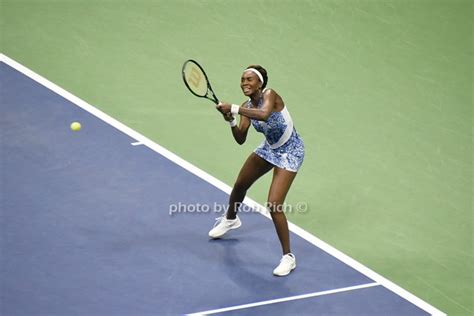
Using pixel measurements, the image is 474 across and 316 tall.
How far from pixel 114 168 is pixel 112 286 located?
2.68m

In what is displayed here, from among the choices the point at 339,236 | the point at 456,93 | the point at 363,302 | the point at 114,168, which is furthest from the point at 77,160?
the point at 456,93

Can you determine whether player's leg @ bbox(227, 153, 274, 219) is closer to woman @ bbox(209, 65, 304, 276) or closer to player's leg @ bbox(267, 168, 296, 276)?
woman @ bbox(209, 65, 304, 276)

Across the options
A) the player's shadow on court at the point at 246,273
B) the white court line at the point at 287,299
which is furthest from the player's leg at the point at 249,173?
Answer: the white court line at the point at 287,299

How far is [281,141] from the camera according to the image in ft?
33.4

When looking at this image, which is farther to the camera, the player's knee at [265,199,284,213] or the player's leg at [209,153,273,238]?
the player's leg at [209,153,273,238]

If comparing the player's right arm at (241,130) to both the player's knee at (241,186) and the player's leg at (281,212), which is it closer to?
the player's leg at (281,212)

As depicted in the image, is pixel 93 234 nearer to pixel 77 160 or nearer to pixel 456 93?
pixel 77 160

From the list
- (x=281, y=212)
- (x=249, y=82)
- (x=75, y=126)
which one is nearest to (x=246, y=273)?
(x=281, y=212)

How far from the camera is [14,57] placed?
14812 mm

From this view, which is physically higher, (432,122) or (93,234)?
(432,122)

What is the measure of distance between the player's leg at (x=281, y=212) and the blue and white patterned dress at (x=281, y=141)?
12 centimetres

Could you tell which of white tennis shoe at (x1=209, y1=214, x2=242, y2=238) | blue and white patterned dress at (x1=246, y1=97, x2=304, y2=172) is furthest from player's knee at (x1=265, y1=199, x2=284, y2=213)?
white tennis shoe at (x1=209, y1=214, x2=242, y2=238)

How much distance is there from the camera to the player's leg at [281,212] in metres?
9.94

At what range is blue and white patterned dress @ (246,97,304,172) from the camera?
397 inches
